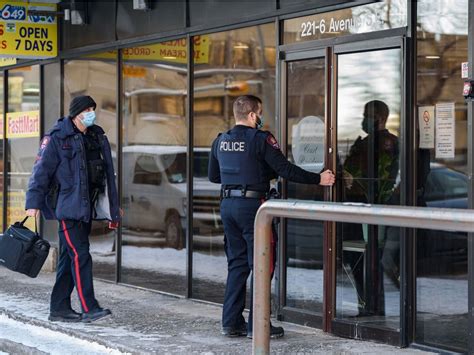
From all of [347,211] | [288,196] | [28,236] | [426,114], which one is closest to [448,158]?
[426,114]

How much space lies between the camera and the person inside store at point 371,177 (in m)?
7.15

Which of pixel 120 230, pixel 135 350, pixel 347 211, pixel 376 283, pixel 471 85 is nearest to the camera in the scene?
pixel 347 211

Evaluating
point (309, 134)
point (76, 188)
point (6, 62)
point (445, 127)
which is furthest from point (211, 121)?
point (6, 62)

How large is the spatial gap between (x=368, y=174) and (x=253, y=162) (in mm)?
1008

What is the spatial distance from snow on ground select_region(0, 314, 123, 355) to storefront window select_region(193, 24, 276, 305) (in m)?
1.89

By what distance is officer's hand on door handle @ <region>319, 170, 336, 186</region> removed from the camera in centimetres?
706

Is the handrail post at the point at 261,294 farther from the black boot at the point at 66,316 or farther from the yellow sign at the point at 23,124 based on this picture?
the yellow sign at the point at 23,124

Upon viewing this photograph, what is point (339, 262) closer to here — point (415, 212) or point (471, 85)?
point (471, 85)

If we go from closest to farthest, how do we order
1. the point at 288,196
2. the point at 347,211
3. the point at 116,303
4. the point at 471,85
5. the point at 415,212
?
the point at 415,212
the point at 347,211
the point at 471,85
the point at 288,196
the point at 116,303

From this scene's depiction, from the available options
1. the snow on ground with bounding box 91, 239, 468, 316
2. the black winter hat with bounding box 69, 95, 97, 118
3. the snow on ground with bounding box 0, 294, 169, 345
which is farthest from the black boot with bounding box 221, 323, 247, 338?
the black winter hat with bounding box 69, 95, 97, 118

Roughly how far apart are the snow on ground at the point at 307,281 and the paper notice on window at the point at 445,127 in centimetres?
100

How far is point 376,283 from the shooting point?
7.31 metres

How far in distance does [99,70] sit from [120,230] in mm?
1844

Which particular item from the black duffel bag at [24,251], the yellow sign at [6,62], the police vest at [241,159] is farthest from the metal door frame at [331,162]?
the yellow sign at [6,62]
